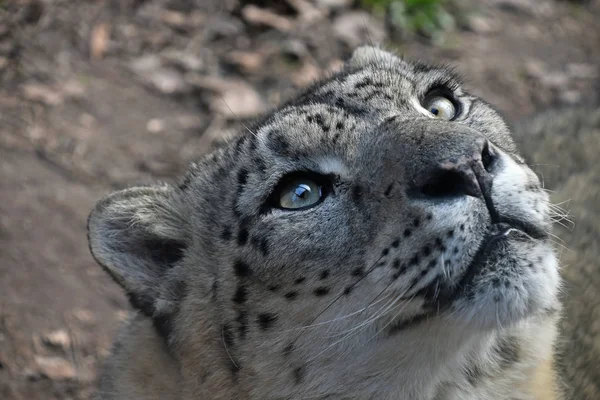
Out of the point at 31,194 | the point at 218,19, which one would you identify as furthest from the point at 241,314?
the point at 218,19

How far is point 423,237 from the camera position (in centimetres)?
272

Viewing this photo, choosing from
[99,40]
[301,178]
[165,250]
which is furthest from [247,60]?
[301,178]

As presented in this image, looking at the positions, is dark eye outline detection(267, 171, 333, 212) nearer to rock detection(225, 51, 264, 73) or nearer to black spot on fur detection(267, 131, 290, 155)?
black spot on fur detection(267, 131, 290, 155)

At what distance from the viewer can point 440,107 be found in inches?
144

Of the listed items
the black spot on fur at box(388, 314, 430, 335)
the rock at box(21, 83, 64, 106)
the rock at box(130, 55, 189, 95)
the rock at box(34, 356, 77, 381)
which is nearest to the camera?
the black spot on fur at box(388, 314, 430, 335)

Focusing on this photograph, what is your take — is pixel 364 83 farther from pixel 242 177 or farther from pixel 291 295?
pixel 291 295

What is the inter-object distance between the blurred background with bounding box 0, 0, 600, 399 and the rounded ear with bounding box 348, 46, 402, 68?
Result: 1.04 meters

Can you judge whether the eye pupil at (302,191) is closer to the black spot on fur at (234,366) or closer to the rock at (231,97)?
the black spot on fur at (234,366)

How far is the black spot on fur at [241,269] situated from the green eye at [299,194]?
0.30m

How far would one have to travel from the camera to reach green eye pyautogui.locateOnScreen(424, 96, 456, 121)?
3641 mm

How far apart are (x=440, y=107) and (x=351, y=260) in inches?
41.7

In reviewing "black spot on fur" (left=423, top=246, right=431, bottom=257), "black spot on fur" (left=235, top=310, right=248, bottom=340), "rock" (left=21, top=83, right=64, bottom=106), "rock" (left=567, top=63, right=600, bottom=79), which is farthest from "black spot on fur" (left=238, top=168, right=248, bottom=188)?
"rock" (left=567, top=63, right=600, bottom=79)

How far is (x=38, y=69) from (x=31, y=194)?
1714 mm

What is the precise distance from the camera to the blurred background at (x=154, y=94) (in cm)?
534
